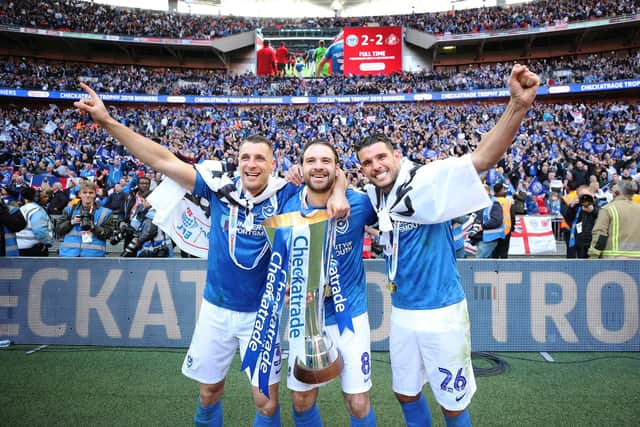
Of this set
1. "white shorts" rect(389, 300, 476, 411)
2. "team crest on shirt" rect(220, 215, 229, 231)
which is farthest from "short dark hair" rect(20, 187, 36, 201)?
"white shorts" rect(389, 300, 476, 411)

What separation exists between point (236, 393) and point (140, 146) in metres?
2.53

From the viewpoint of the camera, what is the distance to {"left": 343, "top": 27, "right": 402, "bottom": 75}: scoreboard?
34094mm

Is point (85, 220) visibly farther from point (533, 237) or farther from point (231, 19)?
point (231, 19)

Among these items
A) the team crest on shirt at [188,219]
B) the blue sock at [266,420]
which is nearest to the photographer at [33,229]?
the team crest on shirt at [188,219]

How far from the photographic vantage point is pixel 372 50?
34.5 metres

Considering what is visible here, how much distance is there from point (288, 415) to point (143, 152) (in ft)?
8.22

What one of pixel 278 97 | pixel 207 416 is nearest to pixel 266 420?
pixel 207 416

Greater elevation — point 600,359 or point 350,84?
point 350,84

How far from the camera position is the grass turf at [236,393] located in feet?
11.0

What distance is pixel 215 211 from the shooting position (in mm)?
2797

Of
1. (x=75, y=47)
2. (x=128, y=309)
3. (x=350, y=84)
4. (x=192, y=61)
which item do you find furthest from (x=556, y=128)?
(x=75, y=47)

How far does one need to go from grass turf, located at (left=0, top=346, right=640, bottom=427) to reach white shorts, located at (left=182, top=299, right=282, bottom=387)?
3.15 ft

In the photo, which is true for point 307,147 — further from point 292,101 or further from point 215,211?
point 292,101

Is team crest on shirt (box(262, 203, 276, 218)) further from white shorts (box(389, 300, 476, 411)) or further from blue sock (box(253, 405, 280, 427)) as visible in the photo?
blue sock (box(253, 405, 280, 427))
